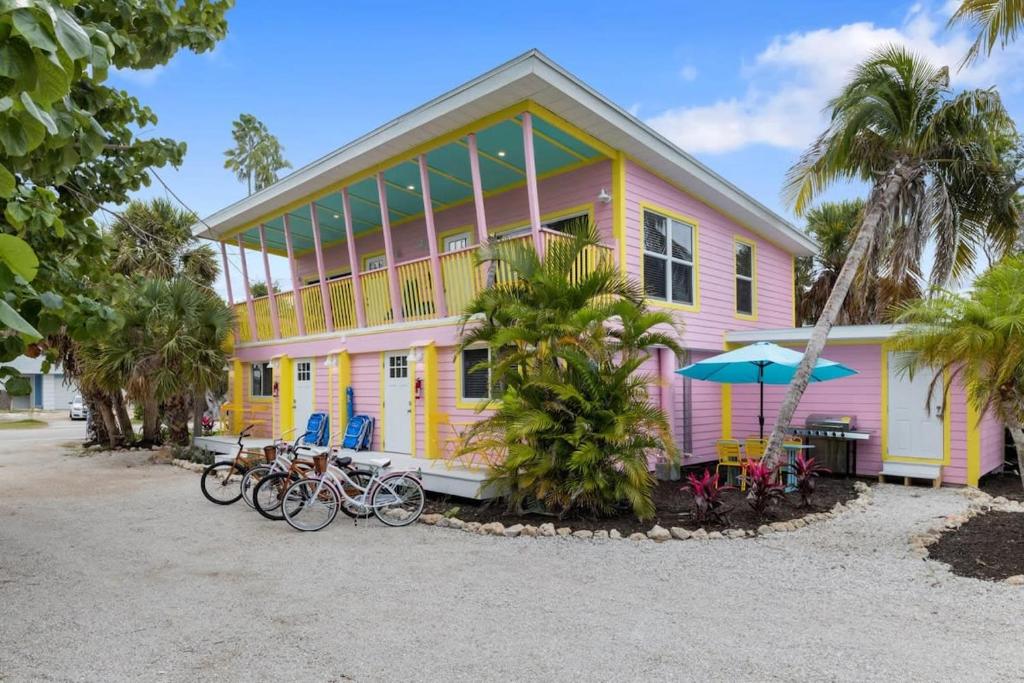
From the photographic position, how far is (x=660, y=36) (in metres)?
11.6

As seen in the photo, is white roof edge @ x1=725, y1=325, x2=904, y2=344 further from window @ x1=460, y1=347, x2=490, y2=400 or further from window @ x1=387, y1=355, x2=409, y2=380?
window @ x1=387, y1=355, x2=409, y2=380

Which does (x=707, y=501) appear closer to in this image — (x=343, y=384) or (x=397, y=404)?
(x=397, y=404)

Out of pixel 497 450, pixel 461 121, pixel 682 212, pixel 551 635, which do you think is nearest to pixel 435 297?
pixel 461 121

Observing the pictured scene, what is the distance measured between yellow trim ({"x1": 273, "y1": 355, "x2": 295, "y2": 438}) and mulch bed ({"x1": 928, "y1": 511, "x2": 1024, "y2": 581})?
1160 centimetres

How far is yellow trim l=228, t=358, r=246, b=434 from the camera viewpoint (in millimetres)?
15508

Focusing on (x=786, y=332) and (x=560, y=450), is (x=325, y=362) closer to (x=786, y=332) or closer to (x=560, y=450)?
(x=560, y=450)

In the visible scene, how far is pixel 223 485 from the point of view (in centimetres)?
895

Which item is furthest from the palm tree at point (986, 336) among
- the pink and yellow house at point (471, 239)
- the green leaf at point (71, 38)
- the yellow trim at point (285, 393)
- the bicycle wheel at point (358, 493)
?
the yellow trim at point (285, 393)

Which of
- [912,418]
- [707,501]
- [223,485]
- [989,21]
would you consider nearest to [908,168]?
[989,21]

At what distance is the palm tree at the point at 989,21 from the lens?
7.51m

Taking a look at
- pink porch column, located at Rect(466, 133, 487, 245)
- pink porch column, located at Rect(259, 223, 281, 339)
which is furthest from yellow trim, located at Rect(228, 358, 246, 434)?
pink porch column, located at Rect(466, 133, 487, 245)

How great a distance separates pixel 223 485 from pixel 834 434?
31.5 ft

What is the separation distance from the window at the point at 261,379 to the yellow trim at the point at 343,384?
355cm

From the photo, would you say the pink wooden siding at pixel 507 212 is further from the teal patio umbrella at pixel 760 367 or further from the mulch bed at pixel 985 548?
the mulch bed at pixel 985 548
